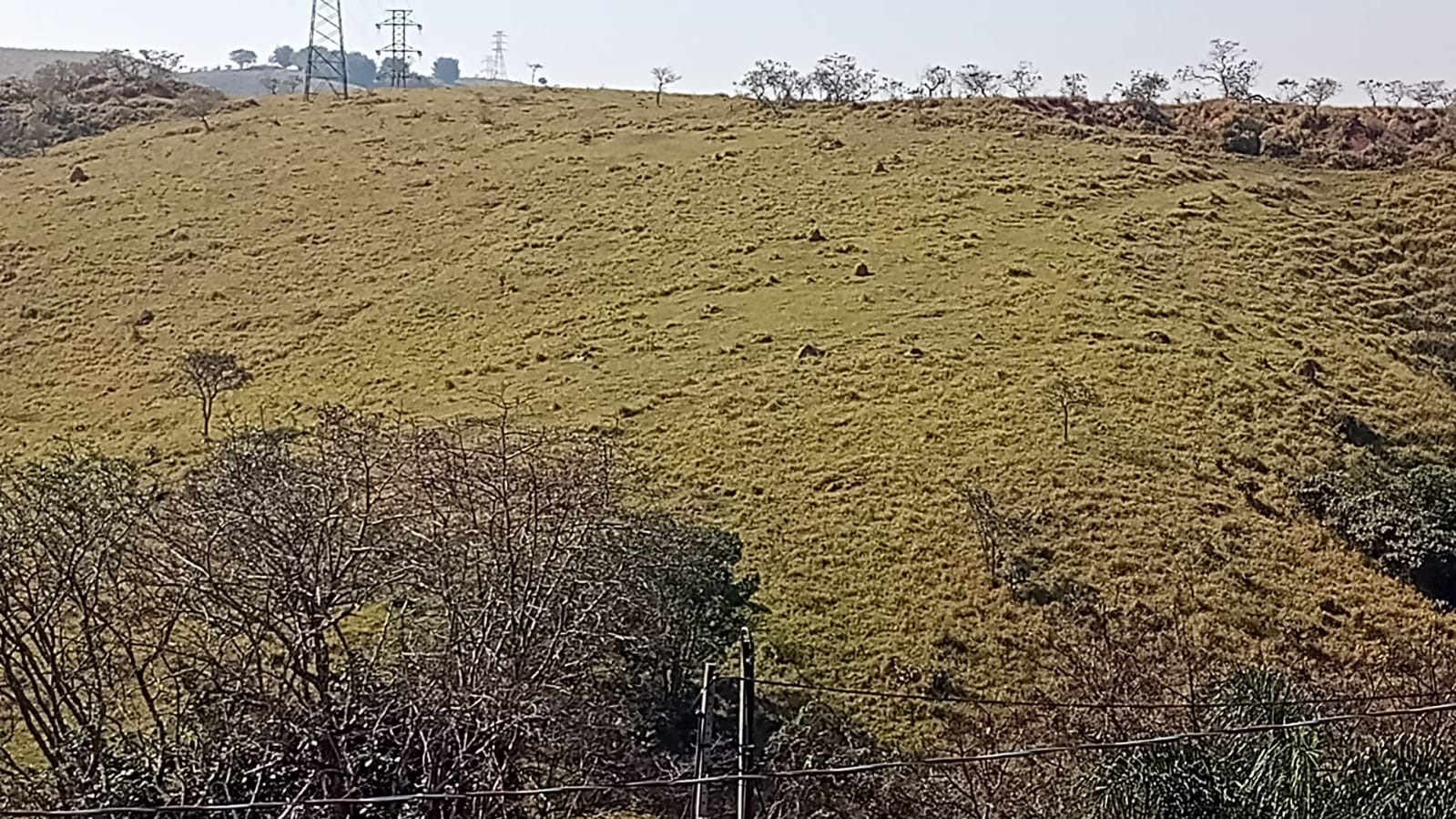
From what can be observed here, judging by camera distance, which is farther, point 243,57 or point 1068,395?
point 243,57

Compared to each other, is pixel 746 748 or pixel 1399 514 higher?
pixel 746 748

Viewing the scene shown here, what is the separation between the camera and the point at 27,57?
157250 mm

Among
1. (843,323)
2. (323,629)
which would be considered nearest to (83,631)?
(323,629)

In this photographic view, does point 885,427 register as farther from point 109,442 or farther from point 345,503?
point 109,442

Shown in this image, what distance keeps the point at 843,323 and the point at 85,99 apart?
4364cm

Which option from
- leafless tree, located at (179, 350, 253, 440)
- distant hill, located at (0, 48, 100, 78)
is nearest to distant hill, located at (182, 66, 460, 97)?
distant hill, located at (0, 48, 100, 78)

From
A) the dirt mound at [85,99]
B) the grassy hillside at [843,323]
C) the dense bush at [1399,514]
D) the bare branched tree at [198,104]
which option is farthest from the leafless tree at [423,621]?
the dirt mound at [85,99]

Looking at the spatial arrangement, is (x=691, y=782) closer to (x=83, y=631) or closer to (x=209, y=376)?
(x=83, y=631)

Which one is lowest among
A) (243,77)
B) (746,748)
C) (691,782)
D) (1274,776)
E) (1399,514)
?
(1399,514)

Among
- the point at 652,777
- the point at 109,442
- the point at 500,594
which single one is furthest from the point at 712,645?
the point at 109,442

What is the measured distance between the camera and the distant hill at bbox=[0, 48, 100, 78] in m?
146

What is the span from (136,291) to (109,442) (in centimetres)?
1015

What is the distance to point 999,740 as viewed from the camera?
15133 mm

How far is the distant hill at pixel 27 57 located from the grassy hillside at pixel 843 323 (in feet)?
376
